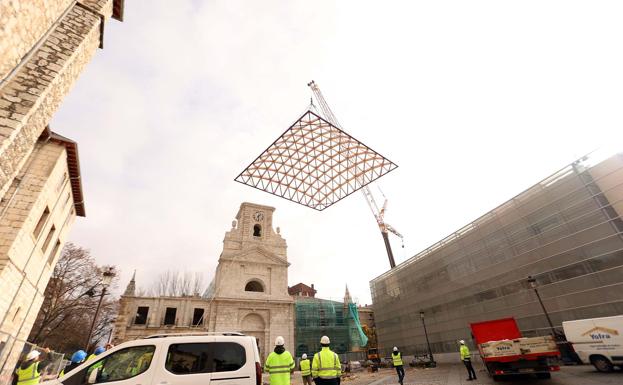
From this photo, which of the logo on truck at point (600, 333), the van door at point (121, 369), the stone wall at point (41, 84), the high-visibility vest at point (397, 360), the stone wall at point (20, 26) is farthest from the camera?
the high-visibility vest at point (397, 360)

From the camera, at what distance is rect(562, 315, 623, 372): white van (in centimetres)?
1077

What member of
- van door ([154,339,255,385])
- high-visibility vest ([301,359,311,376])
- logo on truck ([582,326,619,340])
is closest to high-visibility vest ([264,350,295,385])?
van door ([154,339,255,385])

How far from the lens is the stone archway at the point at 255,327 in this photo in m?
29.2

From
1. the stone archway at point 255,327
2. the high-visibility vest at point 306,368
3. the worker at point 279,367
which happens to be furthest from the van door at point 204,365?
the stone archway at point 255,327

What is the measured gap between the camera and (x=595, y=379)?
9.24m

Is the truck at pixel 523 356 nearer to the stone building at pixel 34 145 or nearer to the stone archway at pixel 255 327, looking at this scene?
the stone building at pixel 34 145

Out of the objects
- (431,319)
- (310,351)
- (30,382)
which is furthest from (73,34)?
(310,351)

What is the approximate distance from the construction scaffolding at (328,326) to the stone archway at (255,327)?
5.47 meters

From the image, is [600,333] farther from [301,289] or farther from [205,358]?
[301,289]

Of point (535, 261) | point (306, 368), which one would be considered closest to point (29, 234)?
point (306, 368)

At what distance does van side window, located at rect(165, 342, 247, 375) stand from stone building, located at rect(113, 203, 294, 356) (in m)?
25.4

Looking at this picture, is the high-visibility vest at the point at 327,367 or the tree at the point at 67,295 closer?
the high-visibility vest at the point at 327,367

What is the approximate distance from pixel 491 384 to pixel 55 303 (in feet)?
110

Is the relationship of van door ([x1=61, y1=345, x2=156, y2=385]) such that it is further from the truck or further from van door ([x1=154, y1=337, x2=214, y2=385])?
the truck
